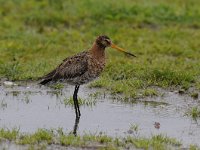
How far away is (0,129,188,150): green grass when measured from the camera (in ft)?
30.7

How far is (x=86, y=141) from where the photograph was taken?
31.2 feet

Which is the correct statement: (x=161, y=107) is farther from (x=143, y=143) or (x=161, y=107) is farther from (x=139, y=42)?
(x=139, y=42)

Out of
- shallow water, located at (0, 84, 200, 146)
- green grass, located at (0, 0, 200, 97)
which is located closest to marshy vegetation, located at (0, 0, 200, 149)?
green grass, located at (0, 0, 200, 97)

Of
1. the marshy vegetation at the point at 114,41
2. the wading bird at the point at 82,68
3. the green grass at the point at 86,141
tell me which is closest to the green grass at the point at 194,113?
the marshy vegetation at the point at 114,41

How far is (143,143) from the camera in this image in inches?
369

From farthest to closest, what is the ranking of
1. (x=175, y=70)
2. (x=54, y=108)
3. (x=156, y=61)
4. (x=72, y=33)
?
(x=72, y=33)
(x=156, y=61)
(x=175, y=70)
(x=54, y=108)

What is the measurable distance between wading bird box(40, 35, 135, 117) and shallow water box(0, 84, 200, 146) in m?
0.44

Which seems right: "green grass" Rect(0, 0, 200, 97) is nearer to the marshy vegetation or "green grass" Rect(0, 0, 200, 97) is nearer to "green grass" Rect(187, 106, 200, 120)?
the marshy vegetation

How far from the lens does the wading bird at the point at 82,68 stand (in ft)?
37.0

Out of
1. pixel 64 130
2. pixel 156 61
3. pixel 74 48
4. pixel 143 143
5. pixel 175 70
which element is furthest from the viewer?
pixel 74 48

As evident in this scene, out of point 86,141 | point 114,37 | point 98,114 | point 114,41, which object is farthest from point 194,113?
point 114,37

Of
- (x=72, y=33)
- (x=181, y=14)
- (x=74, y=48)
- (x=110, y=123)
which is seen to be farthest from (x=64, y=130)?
(x=181, y=14)

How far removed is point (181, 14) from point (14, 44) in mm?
4749

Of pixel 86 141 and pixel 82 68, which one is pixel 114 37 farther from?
pixel 86 141
